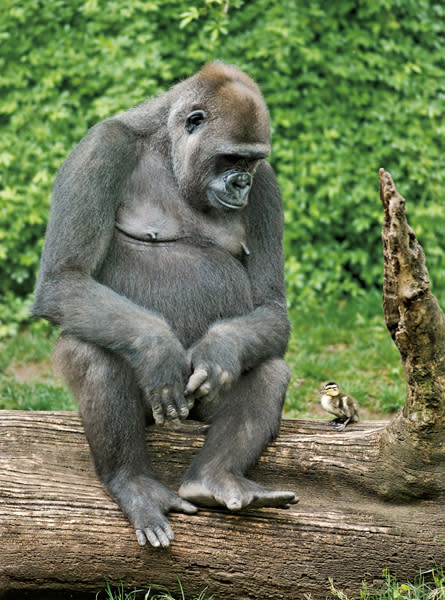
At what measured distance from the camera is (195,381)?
4.00m

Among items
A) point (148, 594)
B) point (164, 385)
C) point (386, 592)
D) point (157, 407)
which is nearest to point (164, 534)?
point (148, 594)

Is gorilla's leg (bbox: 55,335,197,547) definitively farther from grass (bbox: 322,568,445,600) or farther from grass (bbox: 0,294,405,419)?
grass (bbox: 0,294,405,419)

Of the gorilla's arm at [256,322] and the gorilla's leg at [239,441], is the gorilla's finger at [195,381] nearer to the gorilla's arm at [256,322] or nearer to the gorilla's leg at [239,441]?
the gorilla's arm at [256,322]

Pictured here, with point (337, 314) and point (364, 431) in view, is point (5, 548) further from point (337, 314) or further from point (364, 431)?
point (337, 314)

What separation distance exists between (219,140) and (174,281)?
75 cm

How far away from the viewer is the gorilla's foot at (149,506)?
398 cm

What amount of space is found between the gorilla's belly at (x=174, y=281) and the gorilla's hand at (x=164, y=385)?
0.38m

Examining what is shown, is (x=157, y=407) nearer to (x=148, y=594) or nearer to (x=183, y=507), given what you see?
(x=183, y=507)

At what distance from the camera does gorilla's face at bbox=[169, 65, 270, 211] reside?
429 cm

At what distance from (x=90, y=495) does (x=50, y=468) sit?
42cm

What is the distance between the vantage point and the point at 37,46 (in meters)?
8.84

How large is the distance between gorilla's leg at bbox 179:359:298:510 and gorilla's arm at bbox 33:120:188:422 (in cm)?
38

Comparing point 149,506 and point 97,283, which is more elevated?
point 97,283

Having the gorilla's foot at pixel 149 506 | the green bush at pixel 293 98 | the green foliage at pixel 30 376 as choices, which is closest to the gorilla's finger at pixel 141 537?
the gorilla's foot at pixel 149 506
